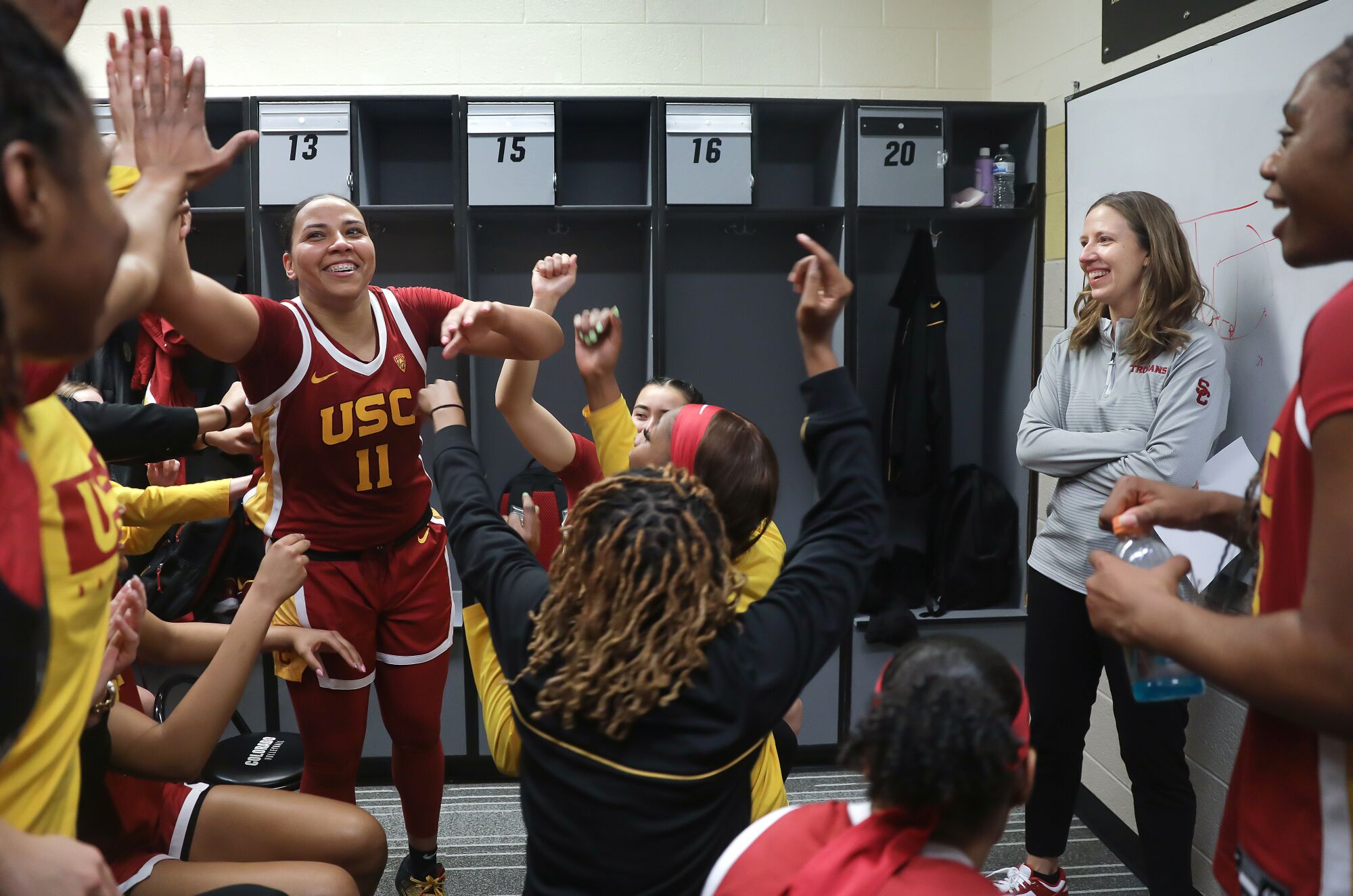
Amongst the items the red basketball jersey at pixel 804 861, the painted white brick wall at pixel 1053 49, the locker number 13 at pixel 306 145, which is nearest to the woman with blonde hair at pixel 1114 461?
the painted white brick wall at pixel 1053 49

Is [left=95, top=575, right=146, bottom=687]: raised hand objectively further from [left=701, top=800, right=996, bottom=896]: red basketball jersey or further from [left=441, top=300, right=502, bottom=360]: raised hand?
[left=701, top=800, right=996, bottom=896]: red basketball jersey

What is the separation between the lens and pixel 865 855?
2.69 ft

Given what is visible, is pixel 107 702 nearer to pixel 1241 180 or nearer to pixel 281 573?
pixel 281 573

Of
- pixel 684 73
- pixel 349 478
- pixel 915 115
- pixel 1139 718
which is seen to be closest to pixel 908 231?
pixel 915 115

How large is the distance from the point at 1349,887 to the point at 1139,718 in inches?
51.3

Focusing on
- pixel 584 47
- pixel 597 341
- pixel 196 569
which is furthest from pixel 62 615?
pixel 584 47

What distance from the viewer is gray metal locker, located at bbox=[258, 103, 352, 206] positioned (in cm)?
299

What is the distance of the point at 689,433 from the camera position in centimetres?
135

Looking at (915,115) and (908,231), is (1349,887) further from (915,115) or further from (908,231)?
(908,231)

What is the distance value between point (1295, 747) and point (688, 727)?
1.93 feet

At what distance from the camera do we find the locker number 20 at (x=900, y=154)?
3.10 m

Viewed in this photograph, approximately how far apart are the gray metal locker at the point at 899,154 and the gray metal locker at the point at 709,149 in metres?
0.39

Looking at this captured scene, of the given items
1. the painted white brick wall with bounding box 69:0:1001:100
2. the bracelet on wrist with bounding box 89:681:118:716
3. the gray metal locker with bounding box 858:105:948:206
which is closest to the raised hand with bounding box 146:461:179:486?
the bracelet on wrist with bounding box 89:681:118:716

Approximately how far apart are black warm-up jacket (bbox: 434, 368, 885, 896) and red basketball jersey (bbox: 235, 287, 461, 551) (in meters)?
0.89
